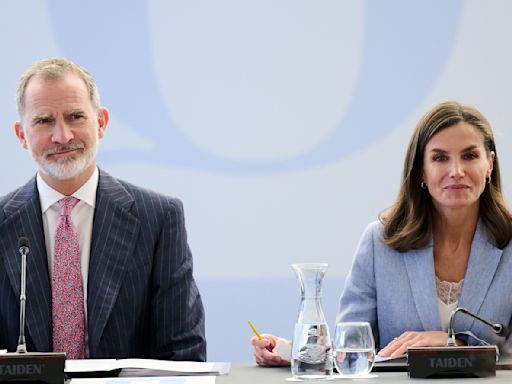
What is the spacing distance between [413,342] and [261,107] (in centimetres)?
170

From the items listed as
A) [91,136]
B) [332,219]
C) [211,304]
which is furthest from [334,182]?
[91,136]

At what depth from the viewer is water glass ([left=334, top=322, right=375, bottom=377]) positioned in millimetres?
2268

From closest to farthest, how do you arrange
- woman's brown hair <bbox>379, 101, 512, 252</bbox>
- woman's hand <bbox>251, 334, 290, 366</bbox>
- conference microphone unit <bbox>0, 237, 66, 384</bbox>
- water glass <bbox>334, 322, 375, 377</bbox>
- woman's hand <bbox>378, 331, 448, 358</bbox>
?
1. conference microphone unit <bbox>0, 237, 66, 384</bbox>
2. water glass <bbox>334, 322, 375, 377</bbox>
3. woman's hand <bbox>251, 334, 290, 366</bbox>
4. woman's hand <bbox>378, 331, 448, 358</bbox>
5. woman's brown hair <bbox>379, 101, 512, 252</bbox>

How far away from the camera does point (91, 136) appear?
3.11m

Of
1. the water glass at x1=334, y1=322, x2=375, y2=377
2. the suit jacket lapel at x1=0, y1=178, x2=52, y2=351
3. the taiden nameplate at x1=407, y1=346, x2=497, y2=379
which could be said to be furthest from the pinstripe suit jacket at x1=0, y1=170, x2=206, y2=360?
the taiden nameplate at x1=407, y1=346, x2=497, y2=379

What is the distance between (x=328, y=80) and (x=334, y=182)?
46 centimetres

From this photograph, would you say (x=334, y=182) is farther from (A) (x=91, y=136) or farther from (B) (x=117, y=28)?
(A) (x=91, y=136)

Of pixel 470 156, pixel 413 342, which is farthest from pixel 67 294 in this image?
pixel 470 156

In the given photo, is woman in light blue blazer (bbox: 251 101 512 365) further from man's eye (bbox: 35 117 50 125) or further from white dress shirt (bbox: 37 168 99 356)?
man's eye (bbox: 35 117 50 125)

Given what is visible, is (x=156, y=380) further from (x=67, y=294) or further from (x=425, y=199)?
(x=425, y=199)

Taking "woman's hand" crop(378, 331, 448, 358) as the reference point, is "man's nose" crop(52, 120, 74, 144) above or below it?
above

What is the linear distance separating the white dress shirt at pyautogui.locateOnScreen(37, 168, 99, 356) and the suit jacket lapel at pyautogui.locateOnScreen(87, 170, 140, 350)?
0.03 metres

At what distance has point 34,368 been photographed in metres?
2.17

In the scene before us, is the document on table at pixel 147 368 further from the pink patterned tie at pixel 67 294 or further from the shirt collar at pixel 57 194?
the shirt collar at pixel 57 194
